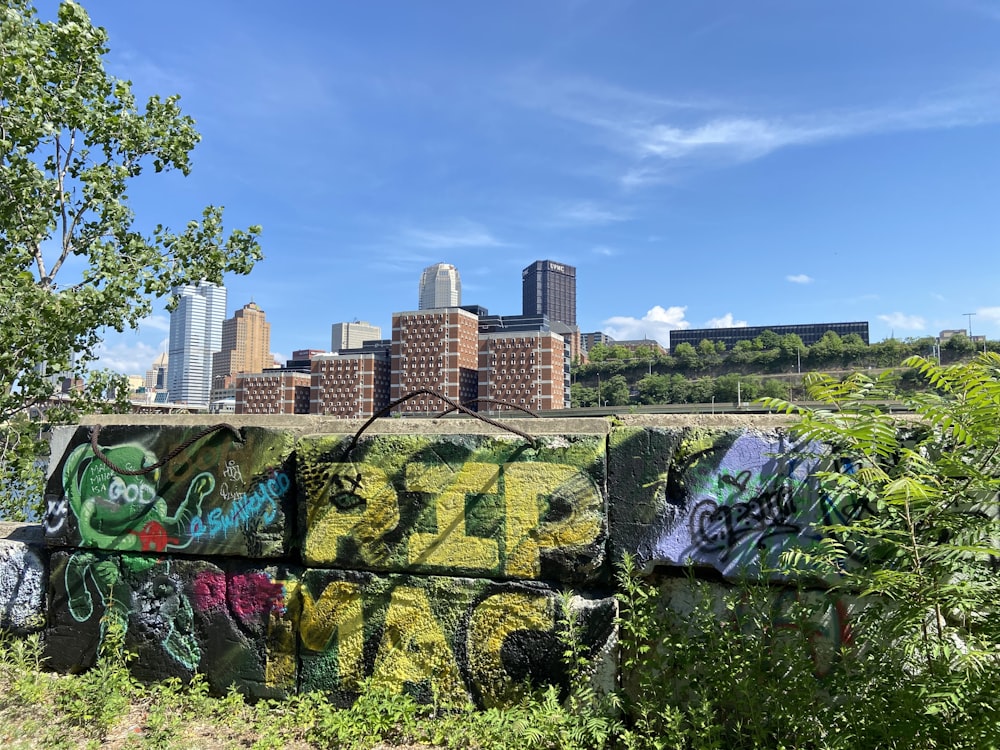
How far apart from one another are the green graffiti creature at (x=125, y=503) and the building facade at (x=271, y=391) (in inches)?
5810

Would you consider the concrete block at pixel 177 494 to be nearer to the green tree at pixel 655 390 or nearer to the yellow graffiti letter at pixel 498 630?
the yellow graffiti letter at pixel 498 630

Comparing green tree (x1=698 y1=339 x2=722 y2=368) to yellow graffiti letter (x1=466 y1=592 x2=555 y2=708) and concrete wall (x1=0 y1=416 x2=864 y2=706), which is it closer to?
concrete wall (x1=0 y1=416 x2=864 y2=706)

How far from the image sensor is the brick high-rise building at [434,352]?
128250 millimetres

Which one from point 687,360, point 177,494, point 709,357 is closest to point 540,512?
point 177,494

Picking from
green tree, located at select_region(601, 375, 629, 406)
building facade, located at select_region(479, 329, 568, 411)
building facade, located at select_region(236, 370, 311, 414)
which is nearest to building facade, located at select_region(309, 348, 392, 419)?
building facade, located at select_region(236, 370, 311, 414)

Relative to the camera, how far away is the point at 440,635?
3.38 meters

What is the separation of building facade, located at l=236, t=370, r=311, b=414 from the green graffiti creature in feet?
484

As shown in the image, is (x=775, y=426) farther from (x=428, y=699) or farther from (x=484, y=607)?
(x=428, y=699)

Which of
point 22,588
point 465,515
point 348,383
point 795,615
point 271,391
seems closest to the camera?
point 795,615

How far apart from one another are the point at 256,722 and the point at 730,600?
259 centimetres

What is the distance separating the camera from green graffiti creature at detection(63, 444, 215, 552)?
3.80 m

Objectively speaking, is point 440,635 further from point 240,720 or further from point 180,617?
point 180,617

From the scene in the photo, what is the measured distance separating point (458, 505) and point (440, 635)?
0.71m

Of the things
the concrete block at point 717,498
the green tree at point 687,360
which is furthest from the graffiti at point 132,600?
the green tree at point 687,360
